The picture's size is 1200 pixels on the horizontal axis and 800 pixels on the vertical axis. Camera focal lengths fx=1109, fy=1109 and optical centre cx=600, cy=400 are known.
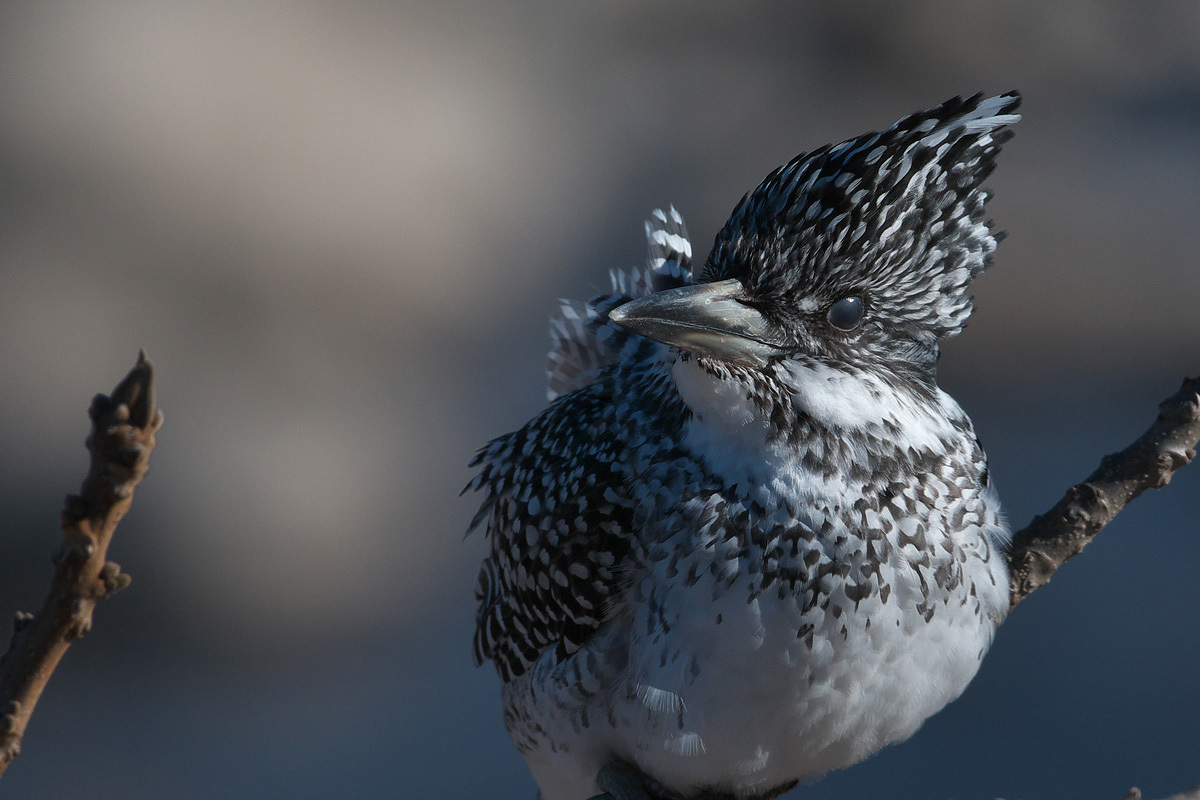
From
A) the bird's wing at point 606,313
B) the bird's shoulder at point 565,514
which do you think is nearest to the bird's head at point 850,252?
the bird's shoulder at point 565,514

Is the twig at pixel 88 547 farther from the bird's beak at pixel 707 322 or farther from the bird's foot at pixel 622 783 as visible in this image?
the bird's foot at pixel 622 783

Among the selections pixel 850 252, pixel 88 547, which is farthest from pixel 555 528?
pixel 88 547

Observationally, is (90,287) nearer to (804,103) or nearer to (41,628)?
(804,103)

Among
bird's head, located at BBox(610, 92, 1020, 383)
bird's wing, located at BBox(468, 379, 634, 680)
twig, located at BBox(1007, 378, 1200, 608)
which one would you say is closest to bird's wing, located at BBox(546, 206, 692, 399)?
bird's wing, located at BBox(468, 379, 634, 680)

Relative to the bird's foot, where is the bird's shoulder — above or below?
above

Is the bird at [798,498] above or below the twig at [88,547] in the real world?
above

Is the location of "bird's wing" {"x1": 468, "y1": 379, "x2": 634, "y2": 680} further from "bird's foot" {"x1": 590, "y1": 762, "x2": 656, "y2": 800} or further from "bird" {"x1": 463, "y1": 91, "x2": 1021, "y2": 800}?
"bird's foot" {"x1": 590, "y1": 762, "x2": 656, "y2": 800}
